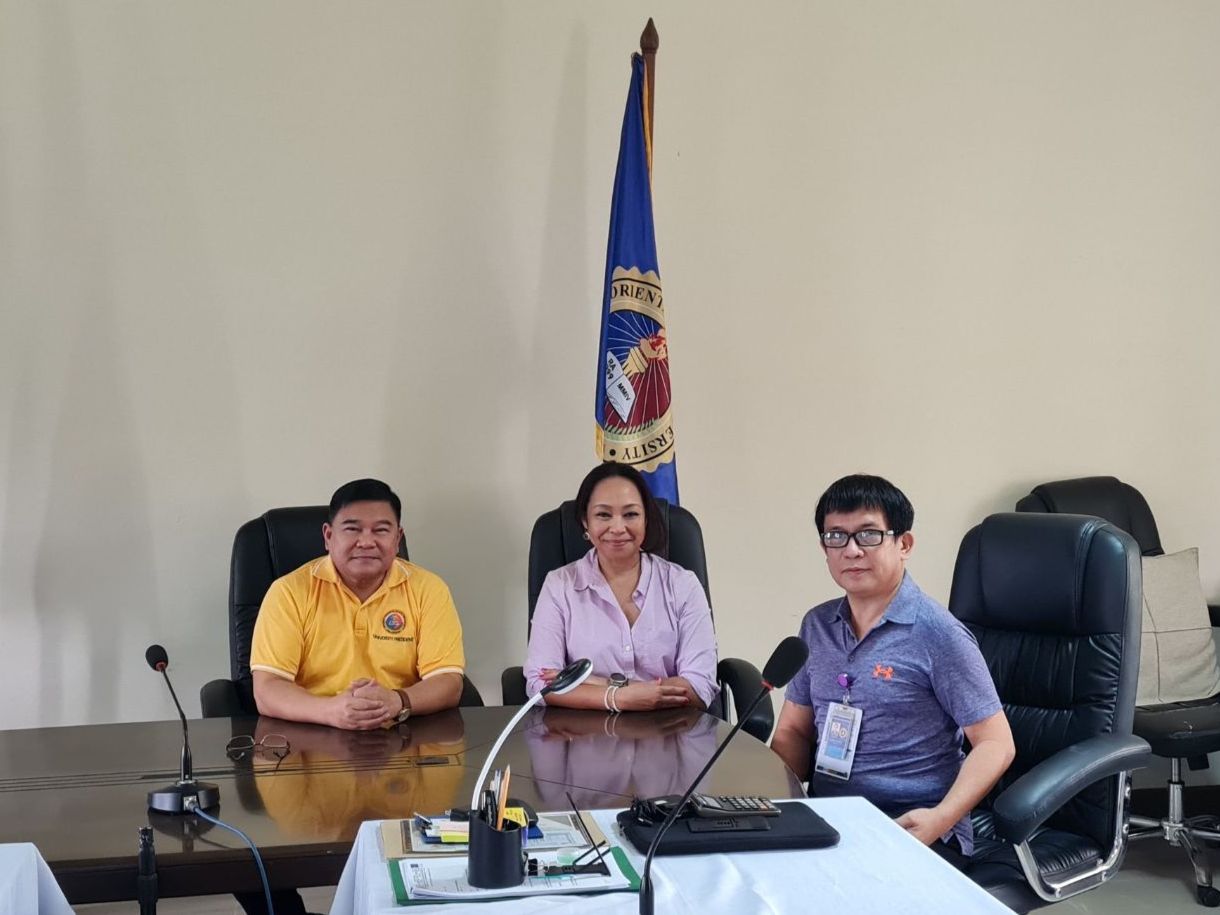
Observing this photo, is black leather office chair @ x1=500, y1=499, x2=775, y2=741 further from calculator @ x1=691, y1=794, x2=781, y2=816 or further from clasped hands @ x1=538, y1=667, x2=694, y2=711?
calculator @ x1=691, y1=794, x2=781, y2=816

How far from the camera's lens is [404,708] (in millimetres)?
2729

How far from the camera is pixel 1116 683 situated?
2414 mm

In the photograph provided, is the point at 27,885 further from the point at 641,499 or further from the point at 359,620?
the point at 641,499

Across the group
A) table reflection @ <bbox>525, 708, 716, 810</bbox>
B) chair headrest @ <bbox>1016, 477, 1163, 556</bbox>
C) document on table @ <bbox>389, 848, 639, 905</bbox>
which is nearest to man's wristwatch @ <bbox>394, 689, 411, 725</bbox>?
table reflection @ <bbox>525, 708, 716, 810</bbox>

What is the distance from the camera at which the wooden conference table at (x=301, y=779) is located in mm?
1730

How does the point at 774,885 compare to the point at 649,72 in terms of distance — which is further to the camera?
the point at 649,72

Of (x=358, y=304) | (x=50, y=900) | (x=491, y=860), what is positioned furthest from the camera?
(x=358, y=304)

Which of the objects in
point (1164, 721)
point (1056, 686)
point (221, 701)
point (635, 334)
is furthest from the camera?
point (635, 334)

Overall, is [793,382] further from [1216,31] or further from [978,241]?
[1216,31]

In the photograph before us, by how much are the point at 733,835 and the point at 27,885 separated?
2.96 feet

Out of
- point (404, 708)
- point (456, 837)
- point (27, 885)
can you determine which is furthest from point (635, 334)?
point (27, 885)

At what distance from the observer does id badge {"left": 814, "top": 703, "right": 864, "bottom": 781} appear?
7.66 feet

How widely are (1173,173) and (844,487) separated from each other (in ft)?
9.04

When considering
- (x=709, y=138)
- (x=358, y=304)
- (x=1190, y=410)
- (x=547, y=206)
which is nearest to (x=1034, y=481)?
(x=1190, y=410)
